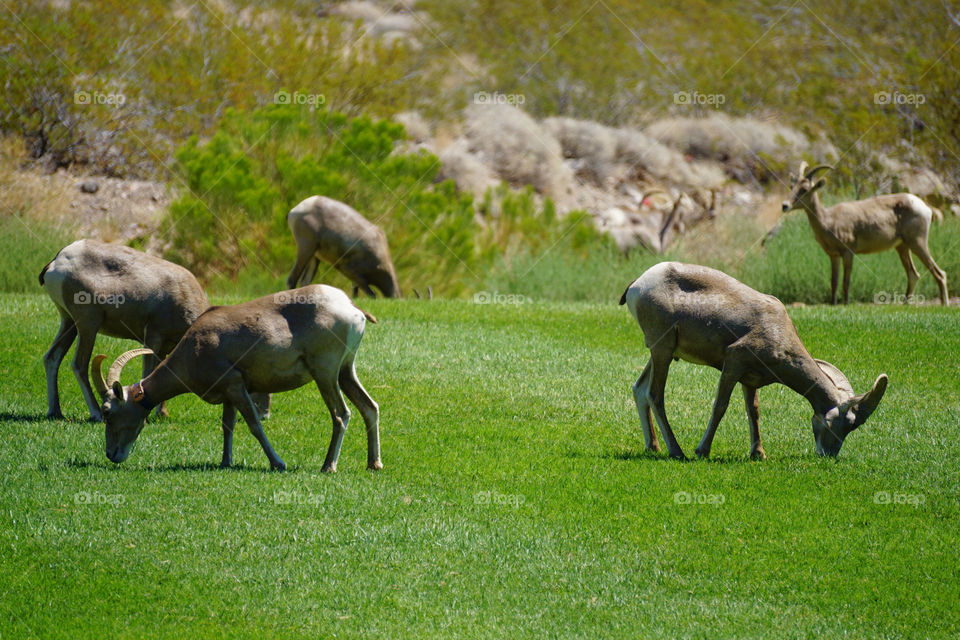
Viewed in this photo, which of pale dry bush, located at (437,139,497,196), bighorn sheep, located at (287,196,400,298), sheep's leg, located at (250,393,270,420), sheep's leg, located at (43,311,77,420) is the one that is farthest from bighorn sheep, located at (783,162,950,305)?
pale dry bush, located at (437,139,497,196)

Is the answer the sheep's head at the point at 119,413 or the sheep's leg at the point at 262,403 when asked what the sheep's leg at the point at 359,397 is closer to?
the sheep's head at the point at 119,413

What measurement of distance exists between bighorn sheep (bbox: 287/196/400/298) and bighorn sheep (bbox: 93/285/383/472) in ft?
32.8

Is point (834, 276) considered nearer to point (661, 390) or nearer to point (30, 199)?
point (661, 390)

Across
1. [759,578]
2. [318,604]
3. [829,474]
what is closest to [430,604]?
[318,604]

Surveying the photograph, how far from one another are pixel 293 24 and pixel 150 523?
3454cm

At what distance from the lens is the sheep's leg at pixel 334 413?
29.9 feet

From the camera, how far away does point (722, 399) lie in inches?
388

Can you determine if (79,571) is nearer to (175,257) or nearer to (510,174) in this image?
(175,257)

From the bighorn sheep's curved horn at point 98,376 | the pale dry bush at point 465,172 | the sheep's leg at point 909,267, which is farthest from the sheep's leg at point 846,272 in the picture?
the pale dry bush at point 465,172

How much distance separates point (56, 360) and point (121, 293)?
1366 millimetres

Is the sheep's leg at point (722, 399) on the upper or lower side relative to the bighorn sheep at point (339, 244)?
upper

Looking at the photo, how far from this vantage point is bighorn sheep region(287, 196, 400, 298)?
1920 cm

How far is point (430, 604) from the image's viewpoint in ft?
22.5

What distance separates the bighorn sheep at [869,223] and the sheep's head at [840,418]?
953 centimetres
